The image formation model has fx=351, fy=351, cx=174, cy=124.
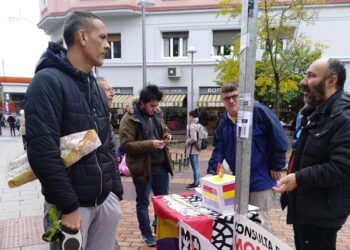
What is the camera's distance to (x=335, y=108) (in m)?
2.30

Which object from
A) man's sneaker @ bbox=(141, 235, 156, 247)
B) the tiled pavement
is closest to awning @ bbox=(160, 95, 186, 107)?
the tiled pavement

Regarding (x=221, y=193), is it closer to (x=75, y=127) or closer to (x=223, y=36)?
(x=75, y=127)

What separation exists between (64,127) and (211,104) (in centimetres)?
1682

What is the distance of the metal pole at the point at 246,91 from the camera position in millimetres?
2039

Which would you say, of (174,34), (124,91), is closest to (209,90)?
(174,34)

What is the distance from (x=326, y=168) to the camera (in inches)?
86.9

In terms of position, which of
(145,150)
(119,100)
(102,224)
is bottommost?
(119,100)

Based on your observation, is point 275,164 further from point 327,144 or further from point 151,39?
point 151,39

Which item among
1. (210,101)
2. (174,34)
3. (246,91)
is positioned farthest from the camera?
(174,34)

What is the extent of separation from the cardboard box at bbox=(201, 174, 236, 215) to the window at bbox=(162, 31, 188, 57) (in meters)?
17.4

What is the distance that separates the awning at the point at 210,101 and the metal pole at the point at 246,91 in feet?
53.6

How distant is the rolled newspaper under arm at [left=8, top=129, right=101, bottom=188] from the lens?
6.42ft

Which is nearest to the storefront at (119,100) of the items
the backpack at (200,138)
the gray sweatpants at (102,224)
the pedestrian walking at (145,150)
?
the backpack at (200,138)

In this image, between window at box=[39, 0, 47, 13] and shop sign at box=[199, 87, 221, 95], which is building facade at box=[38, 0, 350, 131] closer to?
shop sign at box=[199, 87, 221, 95]
